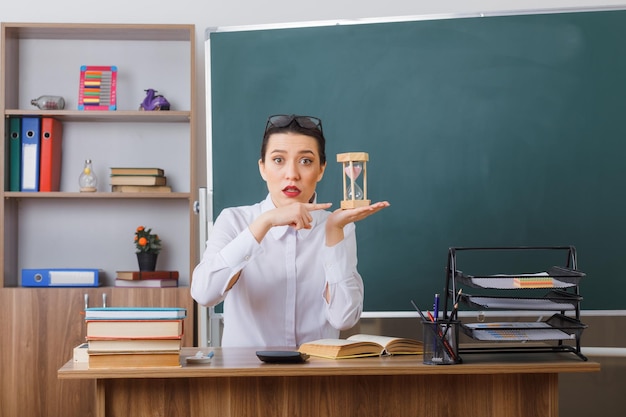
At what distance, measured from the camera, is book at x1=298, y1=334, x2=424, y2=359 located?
6.65ft

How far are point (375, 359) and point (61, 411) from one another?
2.13m

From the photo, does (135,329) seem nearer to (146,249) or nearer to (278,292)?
(278,292)

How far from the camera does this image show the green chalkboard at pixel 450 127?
3.40 metres

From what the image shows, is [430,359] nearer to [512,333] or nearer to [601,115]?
[512,333]

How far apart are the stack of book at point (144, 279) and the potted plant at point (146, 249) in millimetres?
85

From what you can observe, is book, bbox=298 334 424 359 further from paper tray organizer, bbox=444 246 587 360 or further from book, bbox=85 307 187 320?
book, bbox=85 307 187 320

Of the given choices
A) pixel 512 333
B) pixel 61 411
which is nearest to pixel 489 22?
pixel 512 333

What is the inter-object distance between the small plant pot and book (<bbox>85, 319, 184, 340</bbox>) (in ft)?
6.28

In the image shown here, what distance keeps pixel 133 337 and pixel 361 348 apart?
59cm

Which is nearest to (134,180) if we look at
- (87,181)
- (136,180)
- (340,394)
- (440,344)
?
(136,180)

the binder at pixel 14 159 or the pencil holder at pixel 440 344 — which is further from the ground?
the binder at pixel 14 159

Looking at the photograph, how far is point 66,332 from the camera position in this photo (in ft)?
11.9

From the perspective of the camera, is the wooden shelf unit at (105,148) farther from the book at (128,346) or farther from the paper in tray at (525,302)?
the paper in tray at (525,302)

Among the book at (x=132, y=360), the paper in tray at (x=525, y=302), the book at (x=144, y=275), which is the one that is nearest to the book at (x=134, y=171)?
the book at (x=144, y=275)
